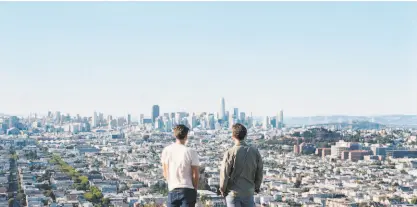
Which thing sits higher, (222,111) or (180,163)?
(222,111)

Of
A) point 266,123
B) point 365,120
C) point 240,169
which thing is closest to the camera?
point 240,169

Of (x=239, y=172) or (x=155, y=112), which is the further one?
(x=155, y=112)

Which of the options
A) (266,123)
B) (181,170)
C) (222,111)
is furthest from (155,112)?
(181,170)

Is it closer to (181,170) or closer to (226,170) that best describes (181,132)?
(181,170)

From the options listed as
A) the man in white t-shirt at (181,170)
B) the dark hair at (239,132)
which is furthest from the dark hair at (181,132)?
the dark hair at (239,132)

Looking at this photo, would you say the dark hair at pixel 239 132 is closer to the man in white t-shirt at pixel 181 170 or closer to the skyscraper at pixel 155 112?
the man in white t-shirt at pixel 181 170

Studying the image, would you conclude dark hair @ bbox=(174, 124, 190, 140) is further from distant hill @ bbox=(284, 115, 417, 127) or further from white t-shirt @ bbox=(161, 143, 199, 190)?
distant hill @ bbox=(284, 115, 417, 127)
